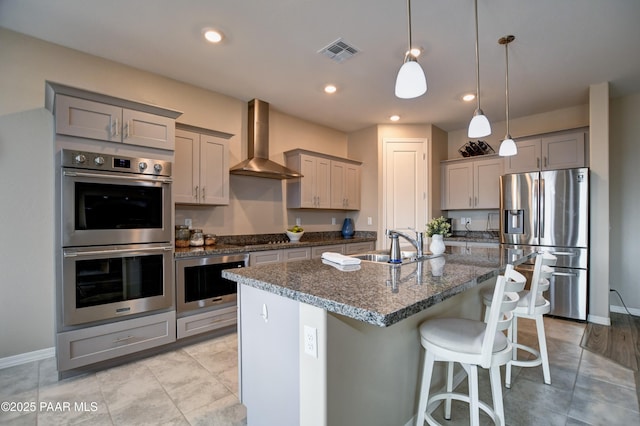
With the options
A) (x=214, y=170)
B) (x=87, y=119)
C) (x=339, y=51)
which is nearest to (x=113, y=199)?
(x=87, y=119)

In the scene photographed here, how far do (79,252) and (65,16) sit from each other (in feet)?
5.97

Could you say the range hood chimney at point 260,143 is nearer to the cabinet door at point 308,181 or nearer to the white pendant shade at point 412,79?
the cabinet door at point 308,181

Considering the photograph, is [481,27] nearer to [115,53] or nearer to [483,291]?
[483,291]

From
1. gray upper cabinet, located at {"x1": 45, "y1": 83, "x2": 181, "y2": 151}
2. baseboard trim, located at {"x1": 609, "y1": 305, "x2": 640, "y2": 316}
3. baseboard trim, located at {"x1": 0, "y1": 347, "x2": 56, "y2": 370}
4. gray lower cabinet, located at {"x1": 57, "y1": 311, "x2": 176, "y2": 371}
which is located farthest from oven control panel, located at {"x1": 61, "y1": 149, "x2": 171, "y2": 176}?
baseboard trim, located at {"x1": 609, "y1": 305, "x2": 640, "y2": 316}

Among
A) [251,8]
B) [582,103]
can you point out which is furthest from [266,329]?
[582,103]

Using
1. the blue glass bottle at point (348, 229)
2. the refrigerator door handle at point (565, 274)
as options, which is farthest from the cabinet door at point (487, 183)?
the blue glass bottle at point (348, 229)

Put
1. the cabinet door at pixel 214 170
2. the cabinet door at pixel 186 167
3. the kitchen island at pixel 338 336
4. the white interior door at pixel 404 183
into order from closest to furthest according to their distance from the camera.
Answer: the kitchen island at pixel 338 336 → the cabinet door at pixel 186 167 → the cabinet door at pixel 214 170 → the white interior door at pixel 404 183

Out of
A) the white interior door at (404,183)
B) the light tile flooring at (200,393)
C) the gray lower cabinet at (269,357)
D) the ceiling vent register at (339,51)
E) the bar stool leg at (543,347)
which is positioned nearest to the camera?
the gray lower cabinet at (269,357)

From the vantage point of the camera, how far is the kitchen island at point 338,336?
1.17 meters

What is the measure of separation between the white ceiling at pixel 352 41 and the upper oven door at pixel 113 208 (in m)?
1.21

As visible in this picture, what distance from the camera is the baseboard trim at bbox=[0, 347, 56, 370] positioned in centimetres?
243

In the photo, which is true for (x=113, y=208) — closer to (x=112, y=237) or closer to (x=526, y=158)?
(x=112, y=237)

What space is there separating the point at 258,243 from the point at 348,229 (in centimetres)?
173

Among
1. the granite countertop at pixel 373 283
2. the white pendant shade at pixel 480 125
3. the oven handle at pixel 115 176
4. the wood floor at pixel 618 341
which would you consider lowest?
the wood floor at pixel 618 341
